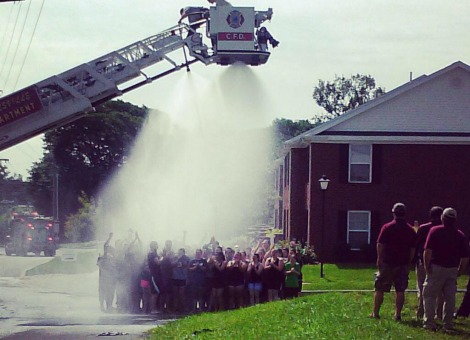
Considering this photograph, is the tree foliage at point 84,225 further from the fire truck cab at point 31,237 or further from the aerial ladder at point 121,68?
the aerial ladder at point 121,68

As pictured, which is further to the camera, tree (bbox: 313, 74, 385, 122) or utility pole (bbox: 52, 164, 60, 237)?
tree (bbox: 313, 74, 385, 122)

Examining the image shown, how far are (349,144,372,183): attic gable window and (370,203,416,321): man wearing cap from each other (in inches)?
832

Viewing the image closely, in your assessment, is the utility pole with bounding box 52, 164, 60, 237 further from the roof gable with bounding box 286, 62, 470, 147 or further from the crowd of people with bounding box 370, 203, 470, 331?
the crowd of people with bounding box 370, 203, 470, 331

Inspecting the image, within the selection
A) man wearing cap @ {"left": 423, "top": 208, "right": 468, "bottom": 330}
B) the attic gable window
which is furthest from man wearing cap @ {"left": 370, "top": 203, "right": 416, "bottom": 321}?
the attic gable window

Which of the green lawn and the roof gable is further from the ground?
the roof gable

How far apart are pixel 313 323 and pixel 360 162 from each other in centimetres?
2176

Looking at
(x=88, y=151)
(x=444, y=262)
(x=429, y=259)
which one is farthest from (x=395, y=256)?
(x=88, y=151)

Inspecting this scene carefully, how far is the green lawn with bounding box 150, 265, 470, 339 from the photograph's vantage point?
36.4ft

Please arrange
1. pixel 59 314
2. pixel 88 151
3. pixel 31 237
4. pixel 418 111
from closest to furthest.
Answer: pixel 59 314, pixel 418 111, pixel 31 237, pixel 88 151

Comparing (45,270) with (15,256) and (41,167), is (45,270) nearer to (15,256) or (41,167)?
(15,256)

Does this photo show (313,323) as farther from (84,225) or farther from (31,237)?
(84,225)

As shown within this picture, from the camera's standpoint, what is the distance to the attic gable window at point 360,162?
109 ft

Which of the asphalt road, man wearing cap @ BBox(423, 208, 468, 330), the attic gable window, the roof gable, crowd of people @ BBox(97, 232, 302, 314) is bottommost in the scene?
the asphalt road

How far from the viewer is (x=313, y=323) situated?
12.0 meters
